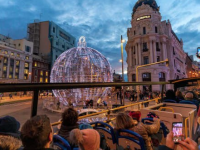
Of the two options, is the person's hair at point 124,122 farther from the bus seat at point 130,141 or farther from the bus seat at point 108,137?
the bus seat at point 108,137

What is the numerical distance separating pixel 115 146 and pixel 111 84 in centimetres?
125

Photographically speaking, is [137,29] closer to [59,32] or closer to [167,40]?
[167,40]

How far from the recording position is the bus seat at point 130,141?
2.10 meters

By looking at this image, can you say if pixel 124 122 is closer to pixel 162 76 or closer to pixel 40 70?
pixel 162 76

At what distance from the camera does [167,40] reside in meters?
44.4

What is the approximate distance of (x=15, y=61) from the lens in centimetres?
4600

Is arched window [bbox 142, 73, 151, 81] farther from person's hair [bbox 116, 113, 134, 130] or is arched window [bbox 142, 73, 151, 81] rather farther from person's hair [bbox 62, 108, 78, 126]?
person's hair [bbox 62, 108, 78, 126]

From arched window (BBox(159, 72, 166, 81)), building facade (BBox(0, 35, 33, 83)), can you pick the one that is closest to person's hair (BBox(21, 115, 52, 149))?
arched window (BBox(159, 72, 166, 81))

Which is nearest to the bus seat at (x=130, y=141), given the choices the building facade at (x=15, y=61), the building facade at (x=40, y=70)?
the building facade at (x=15, y=61)

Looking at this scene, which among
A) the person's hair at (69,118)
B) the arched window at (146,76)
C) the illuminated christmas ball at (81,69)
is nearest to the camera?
the person's hair at (69,118)

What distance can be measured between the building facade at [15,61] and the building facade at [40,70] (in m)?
2.95

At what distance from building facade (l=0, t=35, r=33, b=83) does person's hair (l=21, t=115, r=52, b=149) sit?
159 ft

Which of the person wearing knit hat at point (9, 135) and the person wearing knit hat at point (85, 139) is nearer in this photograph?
the person wearing knit hat at point (9, 135)

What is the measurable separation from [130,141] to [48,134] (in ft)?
5.16
